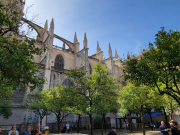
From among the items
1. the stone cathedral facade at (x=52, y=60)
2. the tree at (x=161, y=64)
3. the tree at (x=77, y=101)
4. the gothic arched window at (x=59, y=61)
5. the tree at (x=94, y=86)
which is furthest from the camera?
the gothic arched window at (x=59, y=61)

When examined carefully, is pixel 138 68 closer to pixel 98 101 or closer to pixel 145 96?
pixel 98 101

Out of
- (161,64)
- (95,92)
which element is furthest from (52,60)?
(161,64)

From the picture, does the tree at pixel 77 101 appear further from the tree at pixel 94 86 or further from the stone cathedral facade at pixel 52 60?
the stone cathedral facade at pixel 52 60

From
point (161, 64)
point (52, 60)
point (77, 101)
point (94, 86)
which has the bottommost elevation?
point (77, 101)

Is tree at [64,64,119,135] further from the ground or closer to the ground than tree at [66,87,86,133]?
further from the ground

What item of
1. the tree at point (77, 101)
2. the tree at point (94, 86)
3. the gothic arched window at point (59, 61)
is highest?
the gothic arched window at point (59, 61)

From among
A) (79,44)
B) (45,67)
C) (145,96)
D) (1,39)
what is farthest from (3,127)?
(79,44)

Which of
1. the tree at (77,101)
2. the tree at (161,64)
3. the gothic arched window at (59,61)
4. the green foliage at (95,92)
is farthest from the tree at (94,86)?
the gothic arched window at (59,61)

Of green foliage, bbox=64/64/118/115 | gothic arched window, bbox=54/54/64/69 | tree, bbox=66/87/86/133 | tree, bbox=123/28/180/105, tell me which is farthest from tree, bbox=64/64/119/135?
gothic arched window, bbox=54/54/64/69

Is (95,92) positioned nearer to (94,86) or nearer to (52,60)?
(94,86)

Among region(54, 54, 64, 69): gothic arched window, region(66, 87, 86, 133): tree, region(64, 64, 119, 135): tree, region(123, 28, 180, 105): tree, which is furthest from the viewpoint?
region(54, 54, 64, 69): gothic arched window

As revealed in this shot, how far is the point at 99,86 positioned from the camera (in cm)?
1112

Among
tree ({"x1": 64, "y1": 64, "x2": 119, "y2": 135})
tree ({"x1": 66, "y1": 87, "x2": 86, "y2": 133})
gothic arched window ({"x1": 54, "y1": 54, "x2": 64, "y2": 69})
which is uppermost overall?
gothic arched window ({"x1": 54, "y1": 54, "x2": 64, "y2": 69})

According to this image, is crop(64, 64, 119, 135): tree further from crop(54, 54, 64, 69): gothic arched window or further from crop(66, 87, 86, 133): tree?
crop(54, 54, 64, 69): gothic arched window
